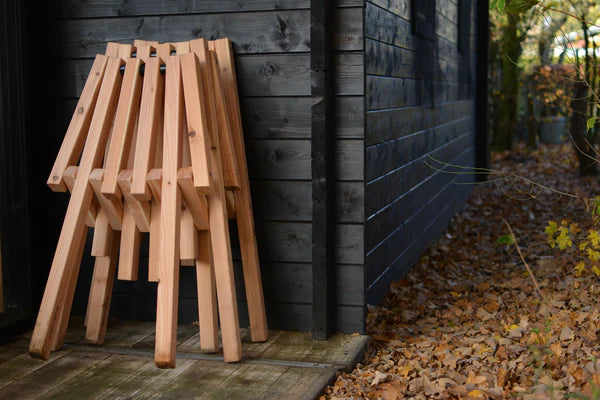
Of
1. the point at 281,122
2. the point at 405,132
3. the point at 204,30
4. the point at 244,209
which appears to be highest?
the point at 204,30

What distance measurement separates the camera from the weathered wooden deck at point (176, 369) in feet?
11.1

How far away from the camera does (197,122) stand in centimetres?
367

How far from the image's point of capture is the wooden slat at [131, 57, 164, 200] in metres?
3.67

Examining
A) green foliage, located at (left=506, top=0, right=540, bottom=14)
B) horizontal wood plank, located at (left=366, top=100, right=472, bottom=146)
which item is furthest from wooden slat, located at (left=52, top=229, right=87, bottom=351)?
green foliage, located at (left=506, top=0, right=540, bottom=14)

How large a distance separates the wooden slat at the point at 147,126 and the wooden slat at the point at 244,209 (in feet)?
1.28

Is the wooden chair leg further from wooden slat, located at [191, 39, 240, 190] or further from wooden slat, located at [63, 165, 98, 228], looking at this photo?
wooden slat, located at [63, 165, 98, 228]

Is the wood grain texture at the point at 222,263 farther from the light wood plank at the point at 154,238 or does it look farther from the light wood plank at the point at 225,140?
the light wood plank at the point at 154,238

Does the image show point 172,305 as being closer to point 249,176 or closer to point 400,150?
point 249,176

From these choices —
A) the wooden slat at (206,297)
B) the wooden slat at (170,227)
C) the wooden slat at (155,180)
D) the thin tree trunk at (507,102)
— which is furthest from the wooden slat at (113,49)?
the thin tree trunk at (507,102)

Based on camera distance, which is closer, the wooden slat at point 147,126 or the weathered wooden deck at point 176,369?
the weathered wooden deck at point 176,369

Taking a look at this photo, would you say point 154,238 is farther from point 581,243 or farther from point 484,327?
point 581,243

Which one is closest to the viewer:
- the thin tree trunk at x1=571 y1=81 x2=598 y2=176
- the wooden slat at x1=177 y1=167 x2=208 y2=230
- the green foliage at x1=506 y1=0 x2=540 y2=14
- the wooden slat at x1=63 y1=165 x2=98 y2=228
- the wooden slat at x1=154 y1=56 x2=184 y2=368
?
the wooden slat at x1=154 y1=56 x2=184 y2=368

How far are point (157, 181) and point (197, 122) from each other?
13.2 inches

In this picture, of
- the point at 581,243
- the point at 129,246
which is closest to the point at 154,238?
the point at 129,246
